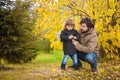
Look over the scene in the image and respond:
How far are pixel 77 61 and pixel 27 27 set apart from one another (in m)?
1.75

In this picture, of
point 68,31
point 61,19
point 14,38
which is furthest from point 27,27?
point 61,19

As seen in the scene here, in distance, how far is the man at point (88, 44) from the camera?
8.71 meters

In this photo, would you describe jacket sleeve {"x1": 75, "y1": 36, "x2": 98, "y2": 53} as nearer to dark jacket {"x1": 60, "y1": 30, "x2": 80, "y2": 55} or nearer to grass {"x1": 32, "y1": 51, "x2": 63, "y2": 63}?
dark jacket {"x1": 60, "y1": 30, "x2": 80, "y2": 55}

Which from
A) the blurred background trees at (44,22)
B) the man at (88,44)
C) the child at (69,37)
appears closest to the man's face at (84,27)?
the man at (88,44)

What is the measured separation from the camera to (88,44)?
8805mm

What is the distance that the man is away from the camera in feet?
28.6

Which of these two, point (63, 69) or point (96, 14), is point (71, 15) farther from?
point (63, 69)

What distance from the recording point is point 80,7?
1185 centimetres

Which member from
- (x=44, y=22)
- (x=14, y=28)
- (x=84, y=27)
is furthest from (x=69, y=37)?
(x=44, y=22)

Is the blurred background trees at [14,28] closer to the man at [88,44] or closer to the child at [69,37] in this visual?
the child at [69,37]

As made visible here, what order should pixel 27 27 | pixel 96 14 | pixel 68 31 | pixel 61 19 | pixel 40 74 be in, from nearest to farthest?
pixel 40 74 → pixel 68 31 → pixel 27 27 → pixel 96 14 → pixel 61 19

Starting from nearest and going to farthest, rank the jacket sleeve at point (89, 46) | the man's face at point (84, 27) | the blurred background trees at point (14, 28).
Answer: the jacket sleeve at point (89, 46), the man's face at point (84, 27), the blurred background trees at point (14, 28)

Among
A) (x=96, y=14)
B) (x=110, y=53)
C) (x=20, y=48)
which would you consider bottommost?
(x=110, y=53)

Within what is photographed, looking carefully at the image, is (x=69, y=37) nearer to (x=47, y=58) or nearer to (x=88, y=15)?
(x=88, y=15)
